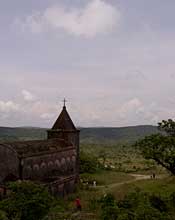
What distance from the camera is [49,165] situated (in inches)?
1545

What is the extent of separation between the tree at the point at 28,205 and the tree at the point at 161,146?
1341 cm

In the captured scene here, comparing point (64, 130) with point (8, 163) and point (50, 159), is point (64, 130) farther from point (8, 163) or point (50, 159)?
point (8, 163)

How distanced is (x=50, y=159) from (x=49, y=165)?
0.61 m

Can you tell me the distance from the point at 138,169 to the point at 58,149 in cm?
2491

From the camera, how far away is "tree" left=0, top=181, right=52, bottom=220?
20.6m

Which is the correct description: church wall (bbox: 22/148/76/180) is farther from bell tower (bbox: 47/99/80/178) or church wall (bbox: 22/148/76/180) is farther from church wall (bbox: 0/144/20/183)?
bell tower (bbox: 47/99/80/178)

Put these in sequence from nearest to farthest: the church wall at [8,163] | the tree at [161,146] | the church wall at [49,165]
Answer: the tree at [161,146]
the church wall at [8,163]
the church wall at [49,165]

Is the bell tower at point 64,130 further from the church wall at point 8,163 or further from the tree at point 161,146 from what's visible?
the tree at point 161,146

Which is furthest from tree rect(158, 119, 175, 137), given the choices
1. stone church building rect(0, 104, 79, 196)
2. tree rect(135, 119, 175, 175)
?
stone church building rect(0, 104, 79, 196)

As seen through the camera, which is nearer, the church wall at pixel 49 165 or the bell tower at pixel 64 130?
the church wall at pixel 49 165

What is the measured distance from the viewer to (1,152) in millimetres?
35469

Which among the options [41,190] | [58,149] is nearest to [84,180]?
[58,149]

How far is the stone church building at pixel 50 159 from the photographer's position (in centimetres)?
3478

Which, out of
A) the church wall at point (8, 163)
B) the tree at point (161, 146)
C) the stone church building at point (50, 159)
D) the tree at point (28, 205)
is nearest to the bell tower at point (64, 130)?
the stone church building at point (50, 159)
